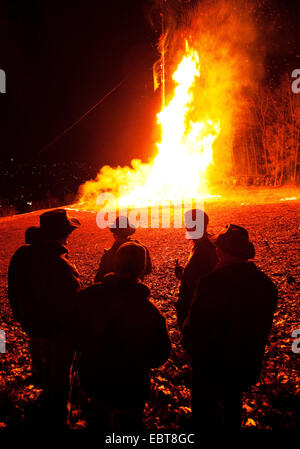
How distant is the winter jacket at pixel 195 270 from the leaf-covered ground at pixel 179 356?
102 centimetres

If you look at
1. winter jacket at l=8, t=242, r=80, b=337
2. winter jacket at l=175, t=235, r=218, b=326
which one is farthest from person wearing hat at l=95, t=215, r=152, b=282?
winter jacket at l=8, t=242, r=80, b=337

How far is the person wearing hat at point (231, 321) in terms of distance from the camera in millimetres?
2285

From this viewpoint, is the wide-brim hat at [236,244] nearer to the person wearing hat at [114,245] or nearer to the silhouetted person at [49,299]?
the person wearing hat at [114,245]

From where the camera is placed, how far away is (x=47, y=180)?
31.7 meters

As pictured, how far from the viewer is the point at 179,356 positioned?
13.4 feet

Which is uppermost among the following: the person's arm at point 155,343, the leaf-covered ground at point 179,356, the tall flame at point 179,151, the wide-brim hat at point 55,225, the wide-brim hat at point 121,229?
the tall flame at point 179,151

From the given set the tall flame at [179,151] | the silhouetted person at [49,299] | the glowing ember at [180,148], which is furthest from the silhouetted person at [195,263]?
the glowing ember at [180,148]

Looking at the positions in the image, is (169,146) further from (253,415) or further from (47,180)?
(253,415)

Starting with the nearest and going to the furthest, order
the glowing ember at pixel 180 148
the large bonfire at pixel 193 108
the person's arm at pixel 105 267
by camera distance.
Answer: the person's arm at pixel 105 267
the glowing ember at pixel 180 148
the large bonfire at pixel 193 108

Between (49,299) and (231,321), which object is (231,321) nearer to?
(231,321)

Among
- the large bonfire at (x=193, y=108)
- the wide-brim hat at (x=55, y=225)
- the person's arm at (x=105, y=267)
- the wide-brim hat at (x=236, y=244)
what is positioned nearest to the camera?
the wide-brim hat at (x=236, y=244)

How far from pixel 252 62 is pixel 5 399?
3046cm

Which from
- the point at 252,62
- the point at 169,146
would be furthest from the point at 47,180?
the point at 252,62

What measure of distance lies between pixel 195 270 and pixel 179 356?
1536 mm
